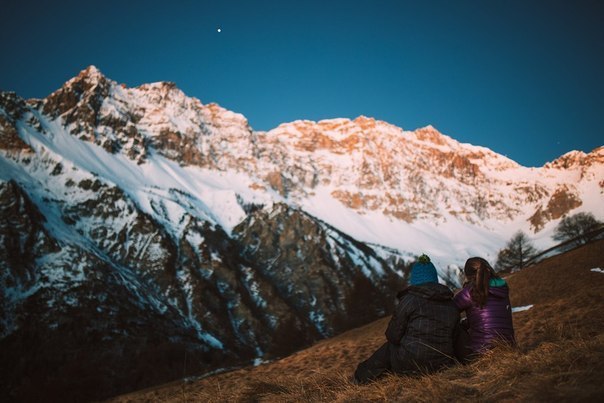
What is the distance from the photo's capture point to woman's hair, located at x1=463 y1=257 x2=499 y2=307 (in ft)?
21.5

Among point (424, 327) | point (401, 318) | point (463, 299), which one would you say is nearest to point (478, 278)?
point (463, 299)

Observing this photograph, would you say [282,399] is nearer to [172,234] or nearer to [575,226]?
[575,226]

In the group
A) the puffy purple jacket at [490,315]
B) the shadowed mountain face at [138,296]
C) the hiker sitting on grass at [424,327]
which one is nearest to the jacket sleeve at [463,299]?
the puffy purple jacket at [490,315]

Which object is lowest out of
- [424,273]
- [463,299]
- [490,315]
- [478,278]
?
[490,315]

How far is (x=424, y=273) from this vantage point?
265 inches

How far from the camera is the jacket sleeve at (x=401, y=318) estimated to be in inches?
256

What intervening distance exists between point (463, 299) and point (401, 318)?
1133mm

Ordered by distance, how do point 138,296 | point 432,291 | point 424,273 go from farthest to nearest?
point 138,296 → point 424,273 → point 432,291

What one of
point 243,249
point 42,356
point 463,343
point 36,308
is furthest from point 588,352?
point 243,249

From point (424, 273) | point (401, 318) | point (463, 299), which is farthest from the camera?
point (463, 299)

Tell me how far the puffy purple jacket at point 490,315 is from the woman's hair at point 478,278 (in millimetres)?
110

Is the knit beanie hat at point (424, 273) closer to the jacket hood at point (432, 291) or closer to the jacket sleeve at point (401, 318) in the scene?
the jacket hood at point (432, 291)

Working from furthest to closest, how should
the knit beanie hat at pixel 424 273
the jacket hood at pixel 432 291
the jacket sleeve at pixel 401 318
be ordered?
the knit beanie hat at pixel 424 273 → the jacket sleeve at pixel 401 318 → the jacket hood at pixel 432 291

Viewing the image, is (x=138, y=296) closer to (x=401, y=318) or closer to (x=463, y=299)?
(x=401, y=318)
